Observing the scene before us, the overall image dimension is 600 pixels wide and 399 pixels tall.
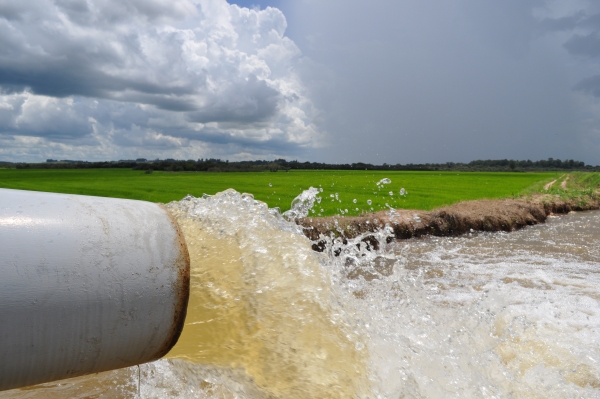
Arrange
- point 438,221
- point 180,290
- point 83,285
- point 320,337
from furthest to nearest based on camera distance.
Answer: point 438,221 < point 320,337 < point 180,290 < point 83,285

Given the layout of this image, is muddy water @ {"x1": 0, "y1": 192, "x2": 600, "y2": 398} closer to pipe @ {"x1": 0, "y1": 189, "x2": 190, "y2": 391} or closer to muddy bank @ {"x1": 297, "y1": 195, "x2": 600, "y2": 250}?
pipe @ {"x1": 0, "y1": 189, "x2": 190, "y2": 391}

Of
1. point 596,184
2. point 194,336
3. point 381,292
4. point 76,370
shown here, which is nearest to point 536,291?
point 381,292

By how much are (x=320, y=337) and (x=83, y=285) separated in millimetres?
1694

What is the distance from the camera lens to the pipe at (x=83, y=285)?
1.70m

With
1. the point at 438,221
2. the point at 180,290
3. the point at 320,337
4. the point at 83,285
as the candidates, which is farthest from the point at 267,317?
the point at 438,221

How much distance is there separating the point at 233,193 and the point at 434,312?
2.56m

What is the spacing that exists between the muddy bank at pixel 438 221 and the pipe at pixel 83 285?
19.5 ft

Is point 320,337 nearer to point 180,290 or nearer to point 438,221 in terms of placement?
point 180,290

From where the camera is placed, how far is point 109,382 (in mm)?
2963

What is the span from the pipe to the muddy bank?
19.5ft

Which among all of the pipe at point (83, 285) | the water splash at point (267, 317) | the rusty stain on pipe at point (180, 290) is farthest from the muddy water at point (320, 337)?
the pipe at point (83, 285)

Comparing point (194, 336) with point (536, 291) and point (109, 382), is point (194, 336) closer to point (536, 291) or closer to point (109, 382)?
point (109, 382)

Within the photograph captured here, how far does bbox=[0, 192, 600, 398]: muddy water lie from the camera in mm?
2713

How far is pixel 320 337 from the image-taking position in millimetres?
2936
